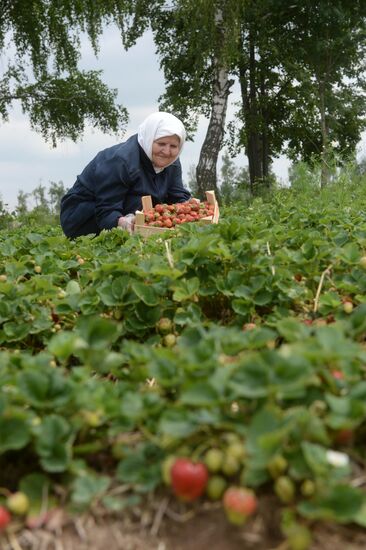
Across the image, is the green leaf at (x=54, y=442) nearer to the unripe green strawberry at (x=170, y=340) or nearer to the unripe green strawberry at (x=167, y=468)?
the unripe green strawberry at (x=167, y=468)

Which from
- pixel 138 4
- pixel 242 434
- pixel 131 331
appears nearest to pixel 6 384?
pixel 242 434

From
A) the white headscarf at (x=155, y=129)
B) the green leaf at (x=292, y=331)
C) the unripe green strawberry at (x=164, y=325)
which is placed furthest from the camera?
the white headscarf at (x=155, y=129)

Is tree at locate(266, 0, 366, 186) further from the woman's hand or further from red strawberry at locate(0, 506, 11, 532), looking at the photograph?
red strawberry at locate(0, 506, 11, 532)

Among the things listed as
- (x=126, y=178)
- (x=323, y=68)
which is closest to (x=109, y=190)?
(x=126, y=178)

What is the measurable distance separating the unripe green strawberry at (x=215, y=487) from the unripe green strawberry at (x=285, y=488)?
11cm

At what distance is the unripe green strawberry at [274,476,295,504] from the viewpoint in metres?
1.24

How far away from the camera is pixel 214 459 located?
1.29 metres

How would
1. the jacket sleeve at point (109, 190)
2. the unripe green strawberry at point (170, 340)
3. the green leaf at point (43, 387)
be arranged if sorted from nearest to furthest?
the green leaf at point (43, 387) < the unripe green strawberry at point (170, 340) < the jacket sleeve at point (109, 190)

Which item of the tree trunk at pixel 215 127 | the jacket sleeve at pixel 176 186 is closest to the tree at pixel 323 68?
the tree trunk at pixel 215 127

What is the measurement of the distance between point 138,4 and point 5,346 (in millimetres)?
18928

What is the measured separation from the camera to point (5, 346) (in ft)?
8.48

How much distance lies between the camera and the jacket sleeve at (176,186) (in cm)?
595

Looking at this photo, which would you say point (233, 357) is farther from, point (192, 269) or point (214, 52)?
point (214, 52)

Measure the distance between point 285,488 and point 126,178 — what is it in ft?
14.4
